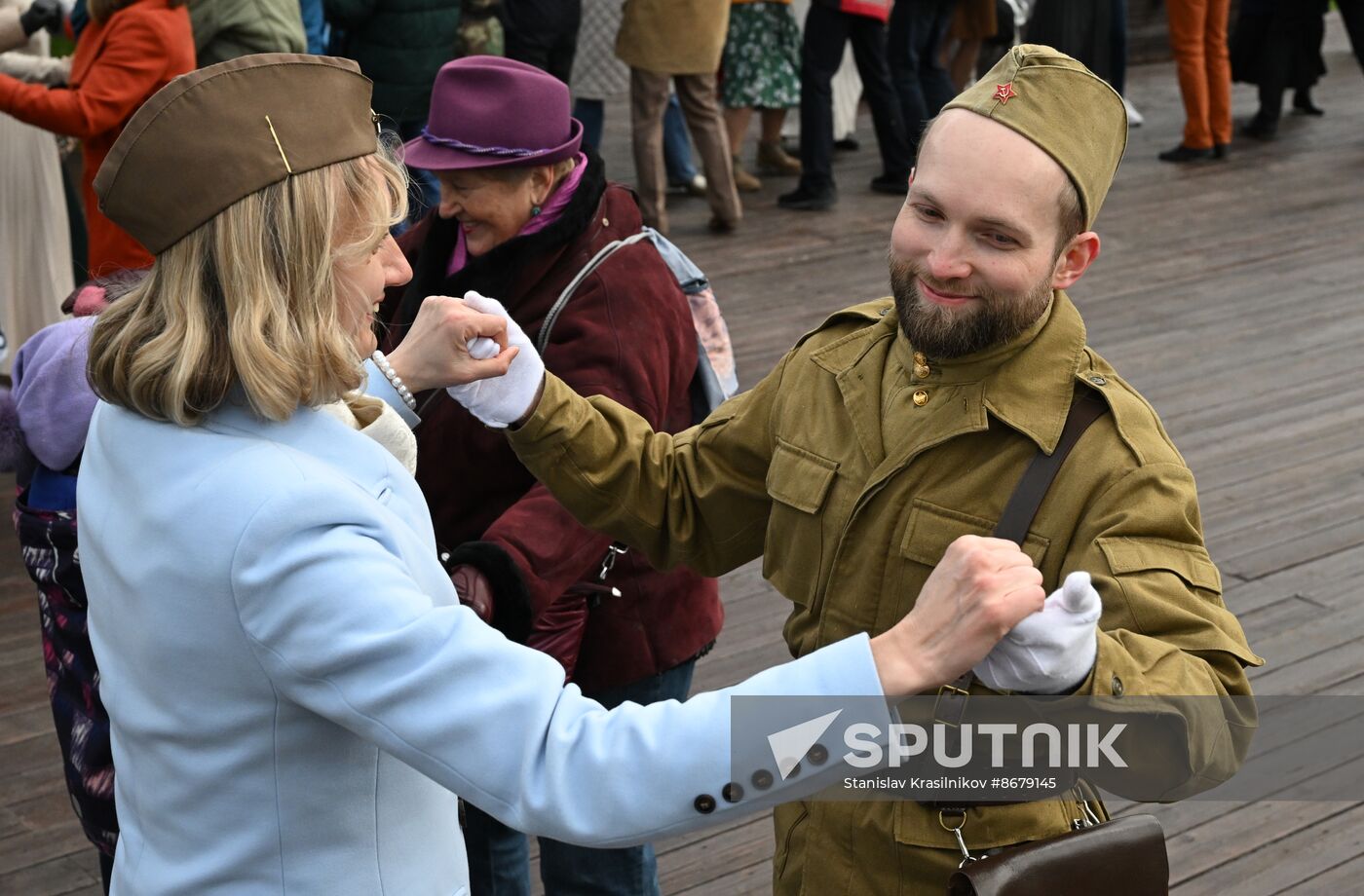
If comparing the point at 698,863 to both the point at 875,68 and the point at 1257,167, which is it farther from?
the point at 1257,167

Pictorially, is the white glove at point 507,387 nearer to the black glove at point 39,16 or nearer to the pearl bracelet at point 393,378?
the pearl bracelet at point 393,378

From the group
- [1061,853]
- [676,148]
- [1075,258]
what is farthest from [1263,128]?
[1061,853]

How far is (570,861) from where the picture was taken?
268 cm

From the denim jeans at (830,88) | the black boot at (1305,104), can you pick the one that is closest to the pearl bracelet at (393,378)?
the denim jeans at (830,88)

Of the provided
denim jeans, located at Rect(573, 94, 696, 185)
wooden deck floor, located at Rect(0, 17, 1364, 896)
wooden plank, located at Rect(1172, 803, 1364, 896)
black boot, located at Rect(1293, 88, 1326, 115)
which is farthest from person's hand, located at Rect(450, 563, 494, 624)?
black boot, located at Rect(1293, 88, 1326, 115)

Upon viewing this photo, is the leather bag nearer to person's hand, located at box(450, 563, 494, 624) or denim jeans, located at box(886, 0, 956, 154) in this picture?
person's hand, located at box(450, 563, 494, 624)

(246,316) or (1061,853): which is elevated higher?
(246,316)

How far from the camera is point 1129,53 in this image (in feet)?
40.5

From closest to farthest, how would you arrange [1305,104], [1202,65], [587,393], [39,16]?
[587,393], [39,16], [1202,65], [1305,104]

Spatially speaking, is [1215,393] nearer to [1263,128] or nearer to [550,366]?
[550,366]

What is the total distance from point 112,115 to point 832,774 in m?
3.91

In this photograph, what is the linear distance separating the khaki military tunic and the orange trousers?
816cm

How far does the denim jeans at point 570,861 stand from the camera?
8.78 ft

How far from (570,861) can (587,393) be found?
0.82 meters
